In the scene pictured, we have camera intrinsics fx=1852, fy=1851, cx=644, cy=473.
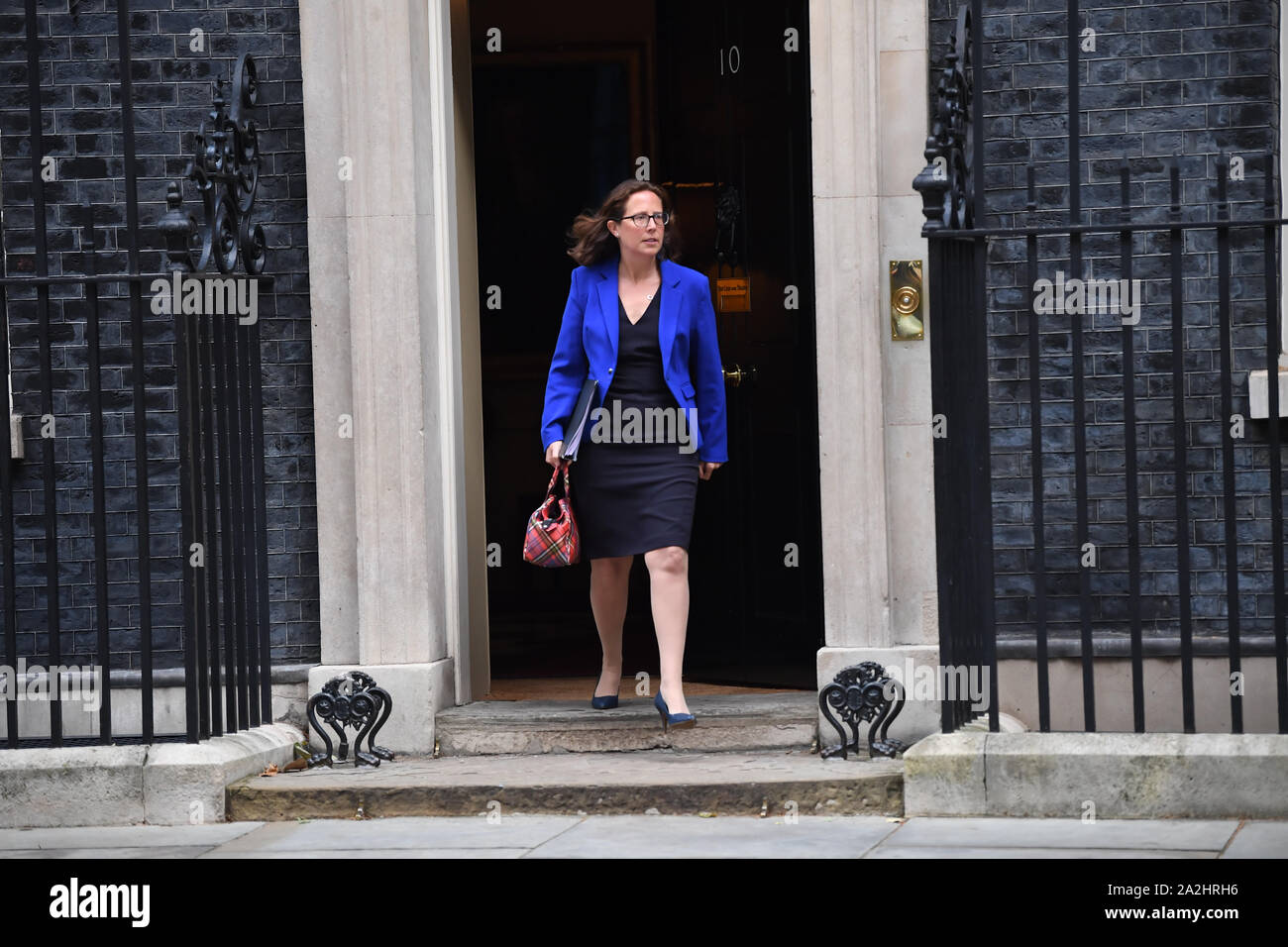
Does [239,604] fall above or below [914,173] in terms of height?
below

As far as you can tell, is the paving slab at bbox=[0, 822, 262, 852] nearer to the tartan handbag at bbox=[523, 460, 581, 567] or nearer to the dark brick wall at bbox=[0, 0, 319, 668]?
the dark brick wall at bbox=[0, 0, 319, 668]

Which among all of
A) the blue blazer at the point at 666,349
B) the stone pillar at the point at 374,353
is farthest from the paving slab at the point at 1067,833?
the stone pillar at the point at 374,353

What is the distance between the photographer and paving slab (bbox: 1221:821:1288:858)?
5027 mm

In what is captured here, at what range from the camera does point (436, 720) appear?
703 cm

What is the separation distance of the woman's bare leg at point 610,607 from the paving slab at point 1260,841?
246 cm

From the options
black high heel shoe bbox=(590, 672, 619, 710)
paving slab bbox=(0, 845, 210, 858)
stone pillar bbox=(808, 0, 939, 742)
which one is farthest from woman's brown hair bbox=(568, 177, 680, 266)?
paving slab bbox=(0, 845, 210, 858)

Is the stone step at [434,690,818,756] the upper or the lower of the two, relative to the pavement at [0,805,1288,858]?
upper

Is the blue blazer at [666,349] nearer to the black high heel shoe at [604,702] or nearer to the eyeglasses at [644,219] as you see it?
the eyeglasses at [644,219]

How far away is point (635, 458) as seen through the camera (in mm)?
6820

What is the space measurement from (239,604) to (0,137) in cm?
222

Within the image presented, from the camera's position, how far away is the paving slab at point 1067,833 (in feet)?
17.3

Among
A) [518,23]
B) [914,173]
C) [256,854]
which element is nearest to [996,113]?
[914,173]

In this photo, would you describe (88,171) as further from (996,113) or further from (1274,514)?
(1274,514)

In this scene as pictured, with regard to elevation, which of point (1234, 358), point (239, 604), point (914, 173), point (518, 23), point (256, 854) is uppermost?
point (518, 23)
